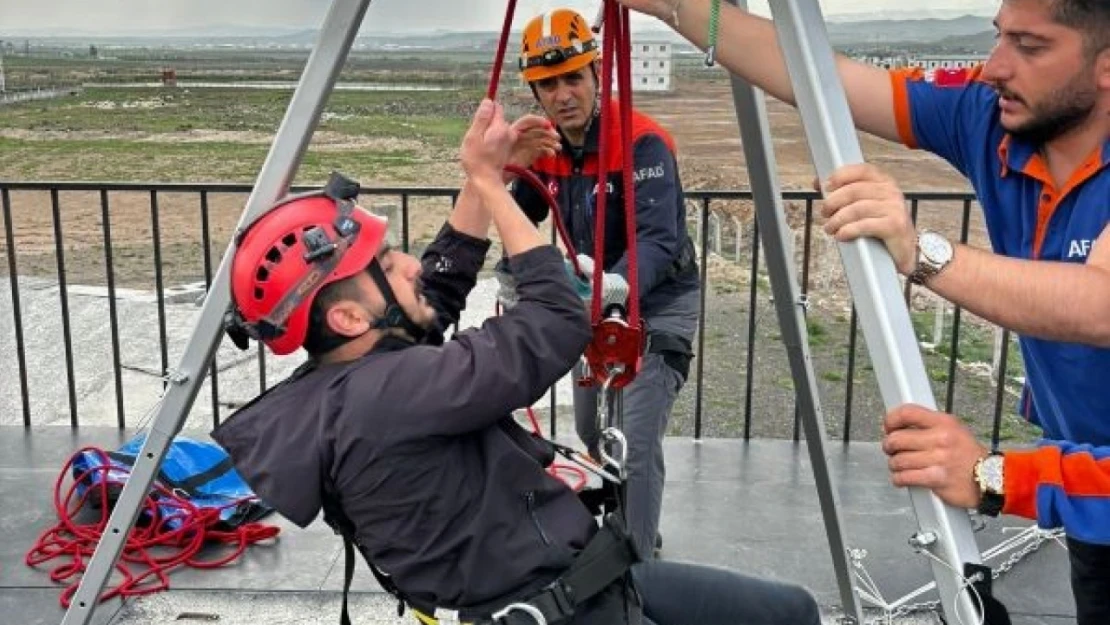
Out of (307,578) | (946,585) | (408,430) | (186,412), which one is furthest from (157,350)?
(946,585)

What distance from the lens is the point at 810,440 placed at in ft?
9.20

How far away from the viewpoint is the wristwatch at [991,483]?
4.46 ft

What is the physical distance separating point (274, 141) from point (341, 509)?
0.75 meters

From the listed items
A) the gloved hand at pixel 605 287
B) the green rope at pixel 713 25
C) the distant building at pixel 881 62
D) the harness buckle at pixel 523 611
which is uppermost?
the green rope at pixel 713 25

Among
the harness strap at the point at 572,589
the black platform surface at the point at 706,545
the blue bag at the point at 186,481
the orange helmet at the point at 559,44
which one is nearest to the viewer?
the harness strap at the point at 572,589

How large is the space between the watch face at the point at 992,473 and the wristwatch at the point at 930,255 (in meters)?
0.26

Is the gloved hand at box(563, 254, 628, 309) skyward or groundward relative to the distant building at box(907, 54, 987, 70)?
groundward

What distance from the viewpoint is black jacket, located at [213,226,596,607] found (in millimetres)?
1728

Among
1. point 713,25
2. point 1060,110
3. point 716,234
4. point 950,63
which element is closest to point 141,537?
point 713,25

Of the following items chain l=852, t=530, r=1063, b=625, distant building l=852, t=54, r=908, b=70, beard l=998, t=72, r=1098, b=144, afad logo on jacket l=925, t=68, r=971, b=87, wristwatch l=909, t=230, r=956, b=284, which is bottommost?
chain l=852, t=530, r=1063, b=625

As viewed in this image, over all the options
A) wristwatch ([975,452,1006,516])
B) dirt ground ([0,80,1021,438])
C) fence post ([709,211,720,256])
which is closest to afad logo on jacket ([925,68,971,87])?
dirt ground ([0,80,1021,438])

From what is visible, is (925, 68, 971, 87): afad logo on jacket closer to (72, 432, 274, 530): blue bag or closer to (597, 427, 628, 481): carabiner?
(597, 427, 628, 481): carabiner

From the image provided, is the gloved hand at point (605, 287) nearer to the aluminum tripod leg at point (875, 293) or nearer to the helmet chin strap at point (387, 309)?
the helmet chin strap at point (387, 309)

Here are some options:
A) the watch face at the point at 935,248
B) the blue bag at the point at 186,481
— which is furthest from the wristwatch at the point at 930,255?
the blue bag at the point at 186,481
